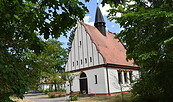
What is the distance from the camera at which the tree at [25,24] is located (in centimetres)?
222

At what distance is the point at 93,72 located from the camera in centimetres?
1911

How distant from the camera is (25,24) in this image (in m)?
2.66

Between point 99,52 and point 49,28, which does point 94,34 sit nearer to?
point 99,52

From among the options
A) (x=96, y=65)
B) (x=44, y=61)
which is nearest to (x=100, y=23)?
(x=96, y=65)

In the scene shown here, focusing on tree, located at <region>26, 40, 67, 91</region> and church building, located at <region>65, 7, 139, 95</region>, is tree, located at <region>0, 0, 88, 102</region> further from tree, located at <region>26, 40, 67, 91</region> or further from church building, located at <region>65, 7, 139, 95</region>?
church building, located at <region>65, 7, 139, 95</region>

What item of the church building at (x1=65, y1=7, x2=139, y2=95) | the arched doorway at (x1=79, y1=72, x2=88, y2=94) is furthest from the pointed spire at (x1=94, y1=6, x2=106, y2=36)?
the arched doorway at (x1=79, y1=72, x2=88, y2=94)

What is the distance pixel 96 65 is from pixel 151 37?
1311cm

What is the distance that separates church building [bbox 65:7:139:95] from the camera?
714 inches

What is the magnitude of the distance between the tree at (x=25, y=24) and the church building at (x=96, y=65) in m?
14.0

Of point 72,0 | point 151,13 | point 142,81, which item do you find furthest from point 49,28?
point 142,81

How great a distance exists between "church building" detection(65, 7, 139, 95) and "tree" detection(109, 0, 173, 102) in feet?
27.4

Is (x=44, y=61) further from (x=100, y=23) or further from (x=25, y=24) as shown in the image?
(x=100, y=23)

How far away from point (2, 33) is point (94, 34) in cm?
1852

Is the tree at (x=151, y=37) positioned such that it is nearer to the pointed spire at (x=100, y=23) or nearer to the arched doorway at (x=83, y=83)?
the arched doorway at (x=83, y=83)
